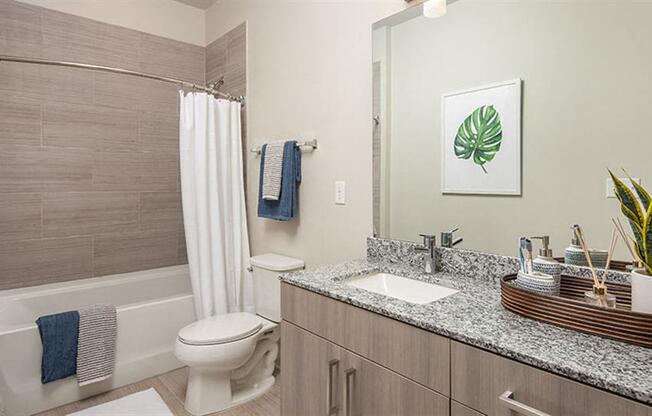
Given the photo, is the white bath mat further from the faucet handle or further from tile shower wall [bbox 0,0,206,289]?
the faucet handle

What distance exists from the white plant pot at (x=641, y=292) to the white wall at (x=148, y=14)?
3.35 meters

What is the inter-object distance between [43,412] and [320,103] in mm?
2234

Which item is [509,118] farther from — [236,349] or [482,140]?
[236,349]

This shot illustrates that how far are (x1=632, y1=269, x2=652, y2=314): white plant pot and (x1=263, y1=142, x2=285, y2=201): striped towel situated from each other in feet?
5.65

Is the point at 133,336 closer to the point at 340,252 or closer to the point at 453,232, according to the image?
the point at 340,252

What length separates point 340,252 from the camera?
207 centimetres

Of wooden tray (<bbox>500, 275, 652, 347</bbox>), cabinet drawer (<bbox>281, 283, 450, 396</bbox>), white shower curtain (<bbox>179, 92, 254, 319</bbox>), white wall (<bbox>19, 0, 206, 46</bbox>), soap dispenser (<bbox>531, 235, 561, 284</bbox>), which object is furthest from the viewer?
white wall (<bbox>19, 0, 206, 46</bbox>)

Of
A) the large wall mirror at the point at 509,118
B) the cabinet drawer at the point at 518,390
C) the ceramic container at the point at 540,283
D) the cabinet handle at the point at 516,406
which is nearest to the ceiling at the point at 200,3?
the large wall mirror at the point at 509,118

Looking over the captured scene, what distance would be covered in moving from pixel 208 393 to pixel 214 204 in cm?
109

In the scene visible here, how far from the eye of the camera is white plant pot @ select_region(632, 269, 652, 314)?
0.88 meters

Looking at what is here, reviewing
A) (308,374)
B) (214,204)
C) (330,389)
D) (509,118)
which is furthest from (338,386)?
(214,204)

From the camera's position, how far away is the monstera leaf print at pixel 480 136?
143 centimetres

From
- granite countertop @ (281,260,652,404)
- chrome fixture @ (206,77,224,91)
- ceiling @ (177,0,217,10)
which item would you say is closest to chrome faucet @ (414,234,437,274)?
granite countertop @ (281,260,652,404)

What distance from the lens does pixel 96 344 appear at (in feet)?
6.98
